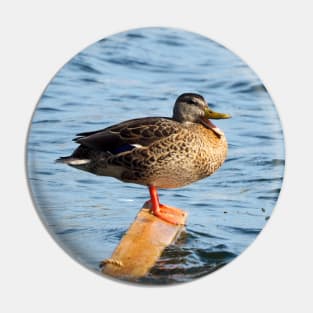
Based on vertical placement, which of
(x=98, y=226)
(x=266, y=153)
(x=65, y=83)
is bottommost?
(x=98, y=226)

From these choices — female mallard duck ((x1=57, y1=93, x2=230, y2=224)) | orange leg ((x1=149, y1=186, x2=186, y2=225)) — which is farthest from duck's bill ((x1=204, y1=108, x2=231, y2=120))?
orange leg ((x1=149, y1=186, x2=186, y2=225))

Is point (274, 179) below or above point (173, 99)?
below

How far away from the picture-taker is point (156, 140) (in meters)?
4.35

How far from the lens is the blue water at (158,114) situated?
433 cm

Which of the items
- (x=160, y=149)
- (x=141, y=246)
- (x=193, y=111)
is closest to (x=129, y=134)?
(x=160, y=149)

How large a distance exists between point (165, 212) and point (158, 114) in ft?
1.57

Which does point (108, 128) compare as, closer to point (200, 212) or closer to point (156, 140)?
point (156, 140)

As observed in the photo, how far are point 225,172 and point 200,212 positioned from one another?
233 mm

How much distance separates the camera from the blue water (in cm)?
433

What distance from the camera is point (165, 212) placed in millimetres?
4441

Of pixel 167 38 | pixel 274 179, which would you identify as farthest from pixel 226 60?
pixel 274 179

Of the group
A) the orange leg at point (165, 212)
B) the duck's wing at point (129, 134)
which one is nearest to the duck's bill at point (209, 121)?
the duck's wing at point (129, 134)

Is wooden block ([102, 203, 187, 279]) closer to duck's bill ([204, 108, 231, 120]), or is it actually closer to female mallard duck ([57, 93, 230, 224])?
female mallard duck ([57, 93, 230, 224])

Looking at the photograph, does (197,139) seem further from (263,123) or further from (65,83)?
(65,83)
